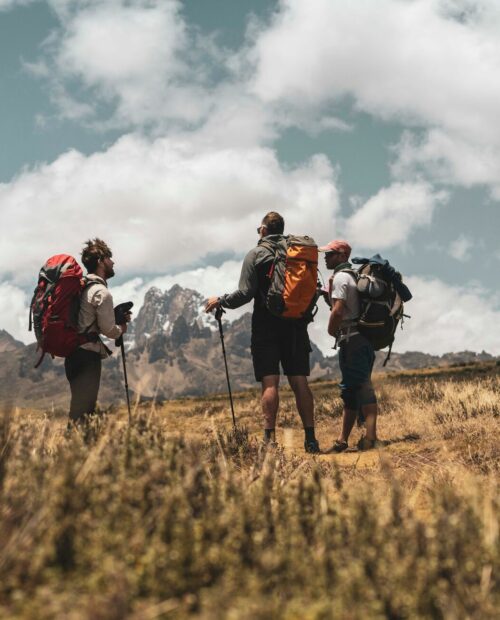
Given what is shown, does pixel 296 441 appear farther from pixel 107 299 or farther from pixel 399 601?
pixel 399 601

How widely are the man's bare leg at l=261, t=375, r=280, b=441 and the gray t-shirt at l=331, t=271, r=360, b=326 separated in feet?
3.73

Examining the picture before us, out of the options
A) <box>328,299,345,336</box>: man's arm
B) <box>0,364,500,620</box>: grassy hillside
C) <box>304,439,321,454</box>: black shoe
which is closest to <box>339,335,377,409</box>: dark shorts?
<box>328,299,345,336</box>: man's arm

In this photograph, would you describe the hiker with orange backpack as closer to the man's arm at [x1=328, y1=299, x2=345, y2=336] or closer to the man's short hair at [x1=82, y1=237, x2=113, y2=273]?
the man's arm at [x1=328, y1=299, x2=345, y2=336]

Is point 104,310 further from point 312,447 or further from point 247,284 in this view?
point 312,447

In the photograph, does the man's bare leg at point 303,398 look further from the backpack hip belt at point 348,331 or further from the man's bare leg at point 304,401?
the backpack hip belt at point 348,331

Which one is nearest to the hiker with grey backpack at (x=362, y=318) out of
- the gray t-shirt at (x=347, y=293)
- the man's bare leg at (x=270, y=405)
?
the gray t-shirt at (x=347, y=293)

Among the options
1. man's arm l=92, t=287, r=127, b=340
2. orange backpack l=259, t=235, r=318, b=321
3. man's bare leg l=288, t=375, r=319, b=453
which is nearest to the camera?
man's arm l=92, t=287, r=127, b=340

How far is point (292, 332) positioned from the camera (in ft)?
22.9

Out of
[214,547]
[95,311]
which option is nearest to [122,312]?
[95,311]

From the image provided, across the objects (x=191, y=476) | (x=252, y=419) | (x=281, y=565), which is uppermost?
(x=252, y=419)

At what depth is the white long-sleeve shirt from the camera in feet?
19.4

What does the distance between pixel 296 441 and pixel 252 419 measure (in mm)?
3732

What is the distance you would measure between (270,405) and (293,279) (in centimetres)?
146

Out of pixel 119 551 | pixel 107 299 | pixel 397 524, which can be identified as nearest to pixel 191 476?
pixel 119 551
